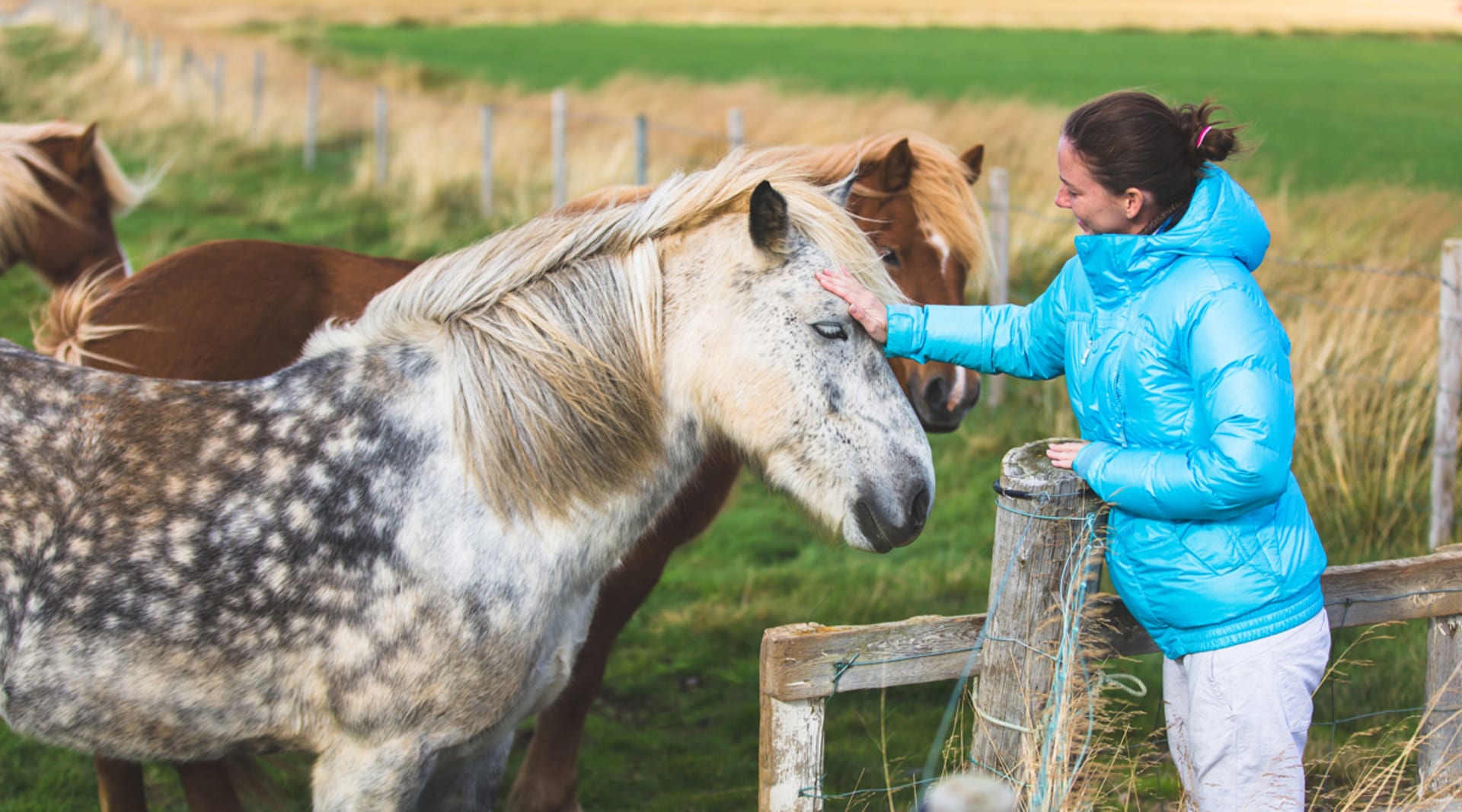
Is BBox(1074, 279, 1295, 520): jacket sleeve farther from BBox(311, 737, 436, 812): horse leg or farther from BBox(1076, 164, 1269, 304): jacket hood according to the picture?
BBox(311, 737, 436, 812): horse leg

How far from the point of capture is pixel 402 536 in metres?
2.55

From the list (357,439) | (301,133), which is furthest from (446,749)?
(301,133)

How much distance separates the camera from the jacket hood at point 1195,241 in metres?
2.36

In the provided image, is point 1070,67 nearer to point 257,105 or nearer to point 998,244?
point 257,105

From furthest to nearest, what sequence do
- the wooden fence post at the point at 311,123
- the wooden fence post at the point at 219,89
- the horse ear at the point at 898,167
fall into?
the wooden fence post at the point at 219,89 → the wooden fence post at the point at 311,123 → the horse ear at the point at 898,167

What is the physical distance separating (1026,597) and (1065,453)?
343 millimetres

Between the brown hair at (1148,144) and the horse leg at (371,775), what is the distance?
1.98 m

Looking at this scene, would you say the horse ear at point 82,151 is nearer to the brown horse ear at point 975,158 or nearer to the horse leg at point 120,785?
the horse leg at point 120,785

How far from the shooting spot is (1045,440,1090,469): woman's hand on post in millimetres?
2537

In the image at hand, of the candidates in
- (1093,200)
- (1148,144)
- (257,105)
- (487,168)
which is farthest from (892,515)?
(257,105)

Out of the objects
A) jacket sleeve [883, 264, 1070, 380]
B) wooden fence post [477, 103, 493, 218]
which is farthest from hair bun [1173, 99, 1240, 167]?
wooden fence post [477, 103, 493, 218]

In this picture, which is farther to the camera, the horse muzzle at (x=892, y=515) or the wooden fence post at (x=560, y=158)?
the wooden fence post at (x=560, y=158)

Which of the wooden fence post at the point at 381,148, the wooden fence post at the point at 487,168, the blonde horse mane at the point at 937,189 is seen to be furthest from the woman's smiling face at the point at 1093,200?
the wooden fence post at the point at 381,148

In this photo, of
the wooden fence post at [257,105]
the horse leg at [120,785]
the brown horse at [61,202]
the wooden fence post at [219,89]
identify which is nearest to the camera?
the horse leg at [120,785]
